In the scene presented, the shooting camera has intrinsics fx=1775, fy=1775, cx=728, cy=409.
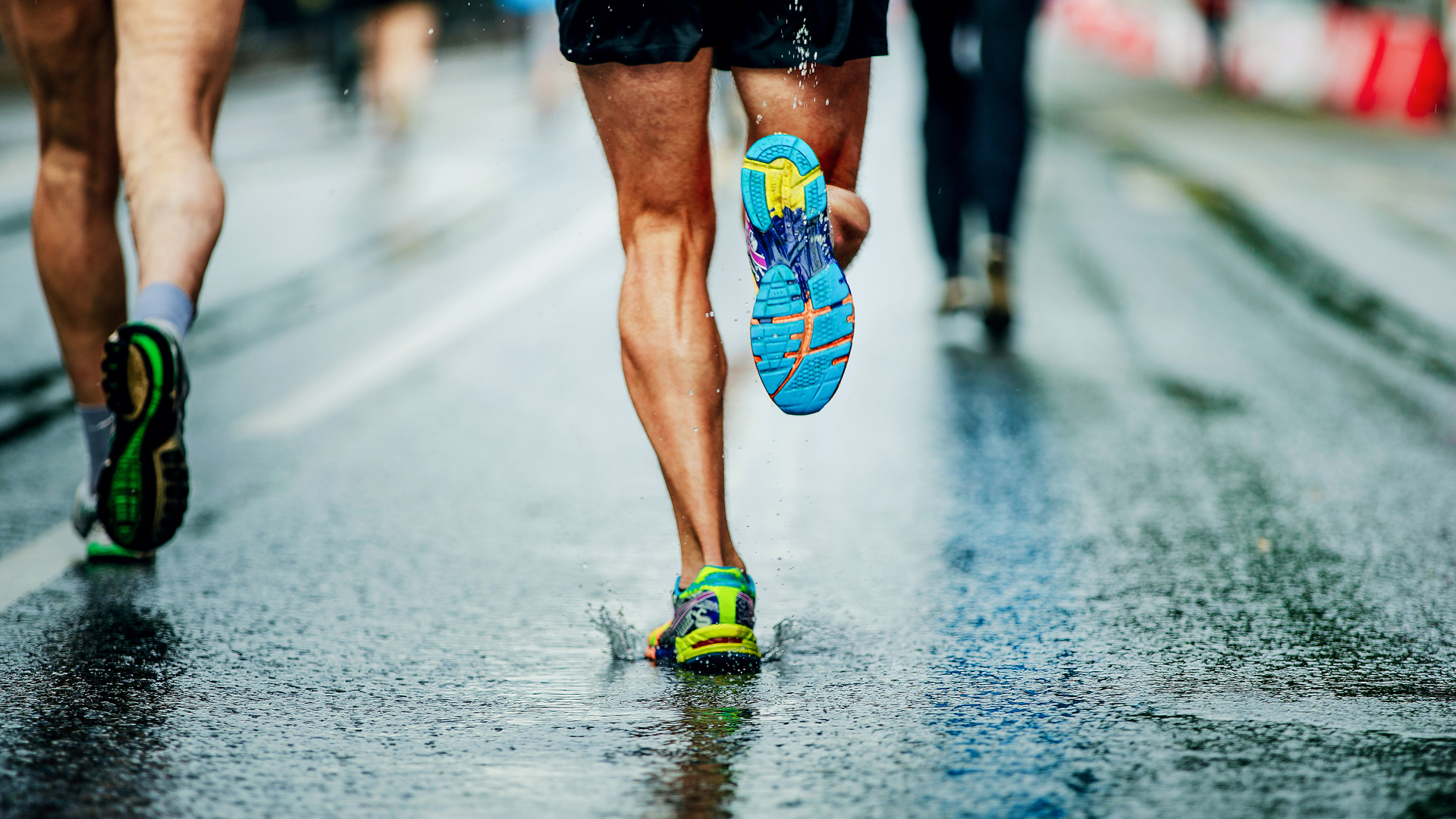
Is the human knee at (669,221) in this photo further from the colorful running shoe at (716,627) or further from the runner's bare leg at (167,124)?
the runner's bare leg at (167,124)

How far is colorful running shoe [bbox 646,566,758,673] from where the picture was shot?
2643 millimetres

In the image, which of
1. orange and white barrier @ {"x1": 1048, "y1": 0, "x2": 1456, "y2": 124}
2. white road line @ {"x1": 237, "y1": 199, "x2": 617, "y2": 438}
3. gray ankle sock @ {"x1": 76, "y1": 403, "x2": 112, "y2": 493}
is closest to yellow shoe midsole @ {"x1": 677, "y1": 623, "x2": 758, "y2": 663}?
gray ankle sock @ {"x1": 76, "y1": 403, "x2": 112, "y2": 493}

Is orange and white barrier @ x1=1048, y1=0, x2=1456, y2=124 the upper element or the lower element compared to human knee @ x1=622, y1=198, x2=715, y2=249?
lower

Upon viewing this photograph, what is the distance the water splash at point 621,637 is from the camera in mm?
2771

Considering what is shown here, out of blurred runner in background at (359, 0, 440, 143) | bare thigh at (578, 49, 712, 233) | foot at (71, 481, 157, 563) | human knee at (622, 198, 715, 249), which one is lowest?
blurred runner in background at (359, 0, 440, 143)

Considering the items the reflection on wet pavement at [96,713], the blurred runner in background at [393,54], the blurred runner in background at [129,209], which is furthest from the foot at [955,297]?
the blurred runner in background at [393,54]

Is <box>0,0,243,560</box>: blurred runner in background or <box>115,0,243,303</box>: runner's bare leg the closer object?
<box>0,0,243,560</box>: blurred runner in background

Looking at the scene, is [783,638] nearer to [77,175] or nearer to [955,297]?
[77,175]

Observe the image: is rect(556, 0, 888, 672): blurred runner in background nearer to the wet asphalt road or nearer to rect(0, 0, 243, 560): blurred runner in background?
the wet asphalt road

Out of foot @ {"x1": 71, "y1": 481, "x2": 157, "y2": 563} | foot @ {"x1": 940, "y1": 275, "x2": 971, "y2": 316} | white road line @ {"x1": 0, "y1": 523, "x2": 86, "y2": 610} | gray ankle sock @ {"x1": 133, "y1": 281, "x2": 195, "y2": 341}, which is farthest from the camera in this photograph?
foot @ {"x1": 940, "y1": 275, "x2": 971, "y2": 316}

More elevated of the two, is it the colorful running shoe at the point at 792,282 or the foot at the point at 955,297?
the colorful running shoe at the point at 792,282

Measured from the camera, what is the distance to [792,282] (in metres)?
2.67

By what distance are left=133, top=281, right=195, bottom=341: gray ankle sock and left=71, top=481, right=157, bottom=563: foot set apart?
57 cm

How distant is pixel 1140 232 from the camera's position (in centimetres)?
918
